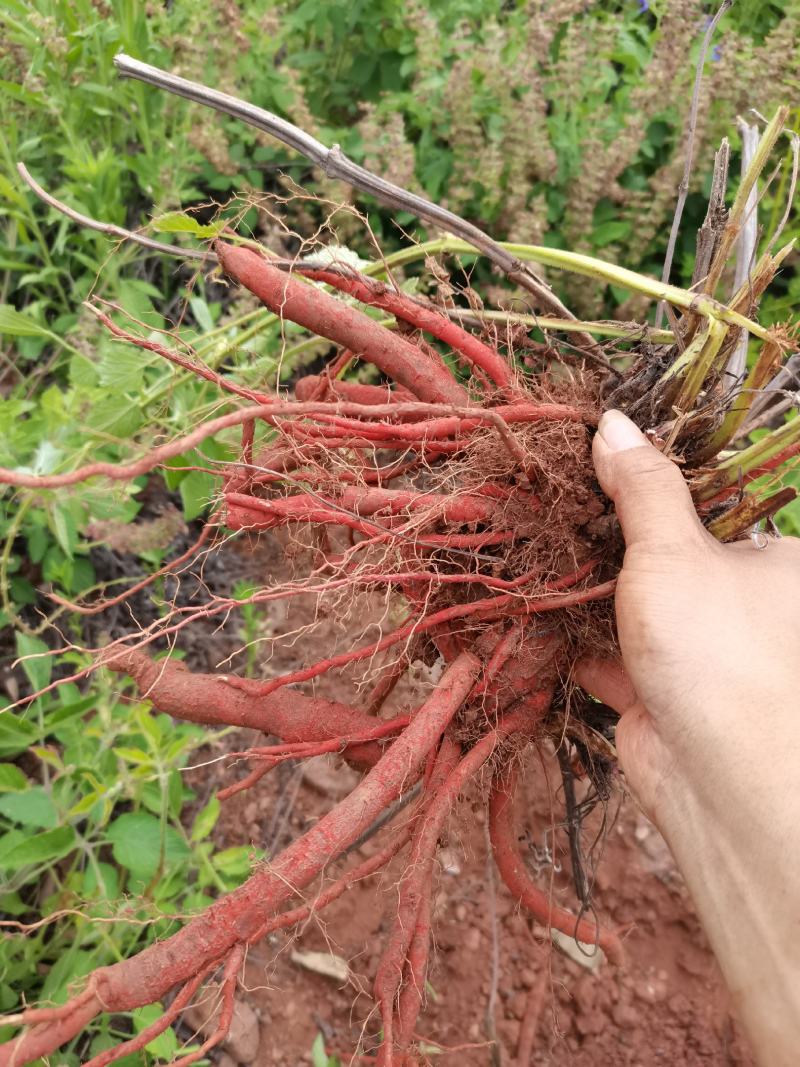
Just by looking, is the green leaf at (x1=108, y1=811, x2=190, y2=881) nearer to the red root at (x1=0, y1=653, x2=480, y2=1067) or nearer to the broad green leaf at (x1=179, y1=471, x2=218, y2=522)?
the red root at (x1=0, y1=653, x2=480, y2=1067)

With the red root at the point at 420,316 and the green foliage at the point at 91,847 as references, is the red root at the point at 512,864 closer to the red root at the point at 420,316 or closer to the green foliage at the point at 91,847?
the green foliage at the point at 91,847

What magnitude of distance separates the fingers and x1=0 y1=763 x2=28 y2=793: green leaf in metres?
0.91

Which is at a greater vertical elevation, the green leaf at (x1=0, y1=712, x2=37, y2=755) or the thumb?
→ the thumb

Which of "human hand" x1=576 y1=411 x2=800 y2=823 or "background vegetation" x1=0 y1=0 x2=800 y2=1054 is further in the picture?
"background vegetation" x1=0 y1=0 x2=800 y2=1054

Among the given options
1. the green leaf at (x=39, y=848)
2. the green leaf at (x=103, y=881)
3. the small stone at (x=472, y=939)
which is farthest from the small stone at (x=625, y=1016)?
the green leaf at (x=39, y=848)

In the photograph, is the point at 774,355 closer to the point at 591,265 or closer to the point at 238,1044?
the point at 591,265

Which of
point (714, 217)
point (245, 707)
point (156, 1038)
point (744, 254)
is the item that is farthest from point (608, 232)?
point (156, 1038)

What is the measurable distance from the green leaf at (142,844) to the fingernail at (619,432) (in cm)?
90

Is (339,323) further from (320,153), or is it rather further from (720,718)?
(720,718)

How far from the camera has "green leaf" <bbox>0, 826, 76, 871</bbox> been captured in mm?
1121

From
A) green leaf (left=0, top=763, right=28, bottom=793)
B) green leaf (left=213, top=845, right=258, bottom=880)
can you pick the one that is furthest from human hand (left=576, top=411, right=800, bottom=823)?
green leaf (left=0, top=763, right=28, bottom=793)

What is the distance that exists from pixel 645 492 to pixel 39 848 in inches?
40.9

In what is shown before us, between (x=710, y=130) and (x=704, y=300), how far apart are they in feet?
4.51

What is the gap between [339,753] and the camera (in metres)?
1.13
